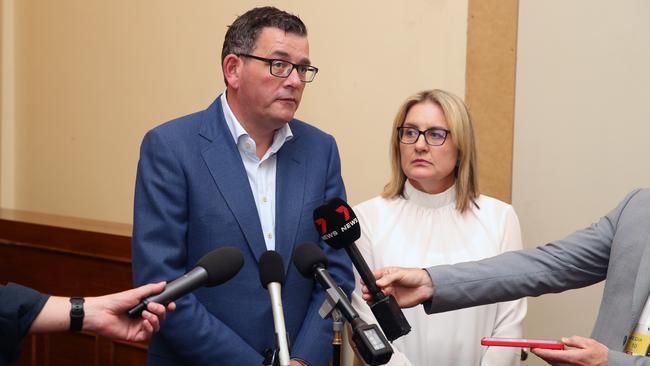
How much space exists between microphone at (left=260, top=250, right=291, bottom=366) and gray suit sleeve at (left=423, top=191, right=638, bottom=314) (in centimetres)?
84

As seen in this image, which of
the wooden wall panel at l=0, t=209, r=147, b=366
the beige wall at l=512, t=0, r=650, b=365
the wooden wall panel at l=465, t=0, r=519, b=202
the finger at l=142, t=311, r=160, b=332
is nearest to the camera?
the finger at l=142, t=311, r=160, b=332

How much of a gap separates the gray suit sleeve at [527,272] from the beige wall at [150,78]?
53.7 inches

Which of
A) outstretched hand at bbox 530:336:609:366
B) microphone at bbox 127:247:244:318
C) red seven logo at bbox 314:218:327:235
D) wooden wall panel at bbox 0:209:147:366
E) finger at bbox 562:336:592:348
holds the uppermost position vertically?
red seven logo at bbox 314:218:327:235

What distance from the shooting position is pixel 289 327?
283 cm

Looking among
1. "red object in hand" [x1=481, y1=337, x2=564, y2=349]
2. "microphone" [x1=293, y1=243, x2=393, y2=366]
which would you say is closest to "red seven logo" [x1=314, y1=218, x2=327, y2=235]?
"microphone" [x1=293, y1=243, x2=393, y2=366]

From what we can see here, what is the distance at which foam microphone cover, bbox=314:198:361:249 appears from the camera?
2.03 m

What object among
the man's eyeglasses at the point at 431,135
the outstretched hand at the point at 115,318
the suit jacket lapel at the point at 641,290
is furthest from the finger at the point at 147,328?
the man's eyeglasses at the point at 431,135

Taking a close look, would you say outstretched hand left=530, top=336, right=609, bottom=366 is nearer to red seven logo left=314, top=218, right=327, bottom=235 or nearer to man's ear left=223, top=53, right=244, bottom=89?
red seven logo left=314, top=218, right=327, bottom=235

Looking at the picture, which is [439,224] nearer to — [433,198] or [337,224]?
[433,198]

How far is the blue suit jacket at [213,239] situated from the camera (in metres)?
2.66

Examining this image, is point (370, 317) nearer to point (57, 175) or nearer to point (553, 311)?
point (553, 311)

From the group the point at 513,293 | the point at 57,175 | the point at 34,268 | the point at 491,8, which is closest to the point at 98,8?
the point at 57,175

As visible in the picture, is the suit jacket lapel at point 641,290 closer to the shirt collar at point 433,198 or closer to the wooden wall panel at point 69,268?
the shirt collar at point 433,198

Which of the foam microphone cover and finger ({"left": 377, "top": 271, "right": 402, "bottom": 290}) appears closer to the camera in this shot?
the foam microphone cover
